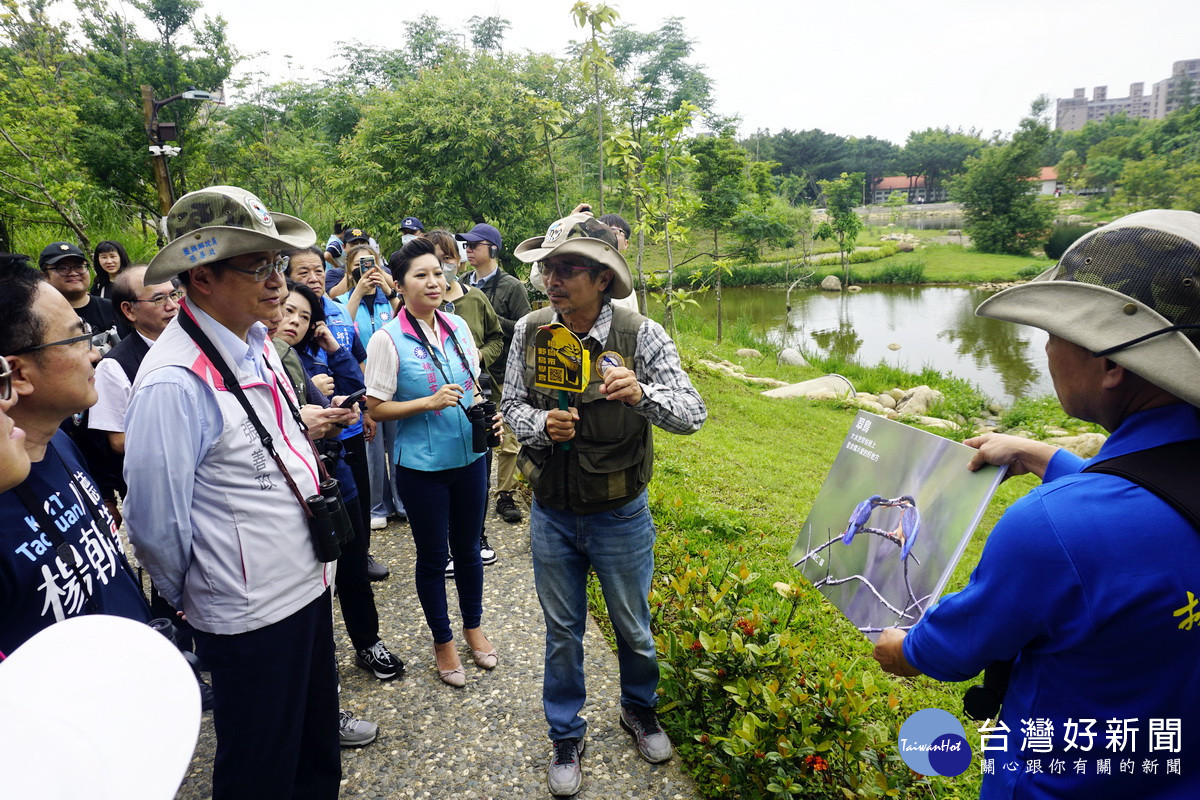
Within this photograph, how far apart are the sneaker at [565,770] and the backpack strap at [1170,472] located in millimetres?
2251

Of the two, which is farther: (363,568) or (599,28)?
(599,28)

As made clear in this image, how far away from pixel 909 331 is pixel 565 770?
2266 centimetres

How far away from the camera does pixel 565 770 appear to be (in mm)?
2689

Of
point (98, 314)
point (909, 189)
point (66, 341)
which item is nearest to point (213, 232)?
point (66, 341)

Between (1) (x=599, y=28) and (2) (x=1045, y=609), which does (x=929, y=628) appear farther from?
(1) (x=599, y=28)

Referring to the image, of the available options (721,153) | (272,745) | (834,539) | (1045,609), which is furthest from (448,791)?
(721,153)

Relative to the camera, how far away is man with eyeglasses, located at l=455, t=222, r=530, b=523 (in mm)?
5379

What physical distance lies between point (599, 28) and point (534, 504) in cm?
544

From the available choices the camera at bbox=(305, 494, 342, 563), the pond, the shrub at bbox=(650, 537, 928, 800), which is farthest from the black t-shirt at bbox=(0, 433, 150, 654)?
the pond

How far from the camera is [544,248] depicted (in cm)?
263

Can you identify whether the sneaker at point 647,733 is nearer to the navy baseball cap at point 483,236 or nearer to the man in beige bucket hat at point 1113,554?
the man in beige bucket hat at point 1113,554

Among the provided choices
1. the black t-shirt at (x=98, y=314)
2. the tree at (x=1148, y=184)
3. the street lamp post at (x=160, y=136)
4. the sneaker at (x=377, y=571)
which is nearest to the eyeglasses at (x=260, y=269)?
→ the sneaker at (x=377, y=571)

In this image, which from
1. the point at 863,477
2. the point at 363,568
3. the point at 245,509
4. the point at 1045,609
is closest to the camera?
the point at 1045,609

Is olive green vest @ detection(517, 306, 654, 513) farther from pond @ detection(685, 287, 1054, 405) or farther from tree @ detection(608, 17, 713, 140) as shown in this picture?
tree @ detection(608, 17, 713, 140)
